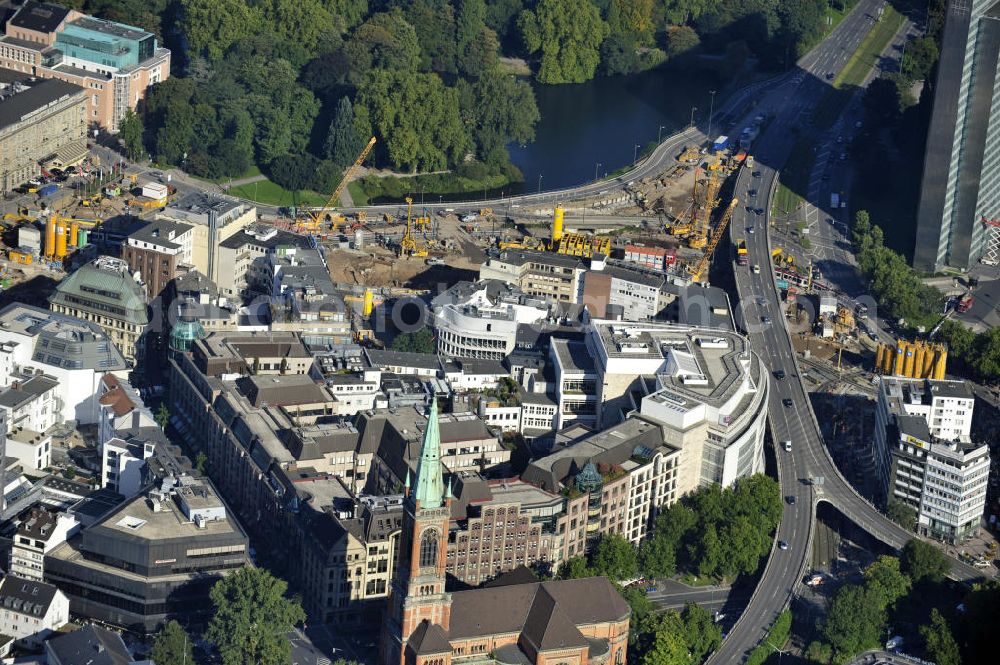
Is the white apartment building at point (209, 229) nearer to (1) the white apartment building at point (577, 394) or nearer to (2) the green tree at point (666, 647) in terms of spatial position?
(1) the white apartment building at point (577, 394)

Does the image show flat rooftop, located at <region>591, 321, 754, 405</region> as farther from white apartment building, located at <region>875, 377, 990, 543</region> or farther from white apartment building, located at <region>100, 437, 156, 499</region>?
white apartment building, located at <region>100, 437, 156, 499</region>

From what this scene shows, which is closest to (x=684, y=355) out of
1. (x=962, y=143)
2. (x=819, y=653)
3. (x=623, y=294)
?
(x=623, y=294)

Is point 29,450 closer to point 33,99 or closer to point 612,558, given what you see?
point 612,558

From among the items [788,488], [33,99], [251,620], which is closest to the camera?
[251,620]

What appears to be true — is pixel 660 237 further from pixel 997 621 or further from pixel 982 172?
pixel 997 621

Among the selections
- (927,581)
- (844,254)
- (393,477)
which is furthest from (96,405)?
(844,254)
